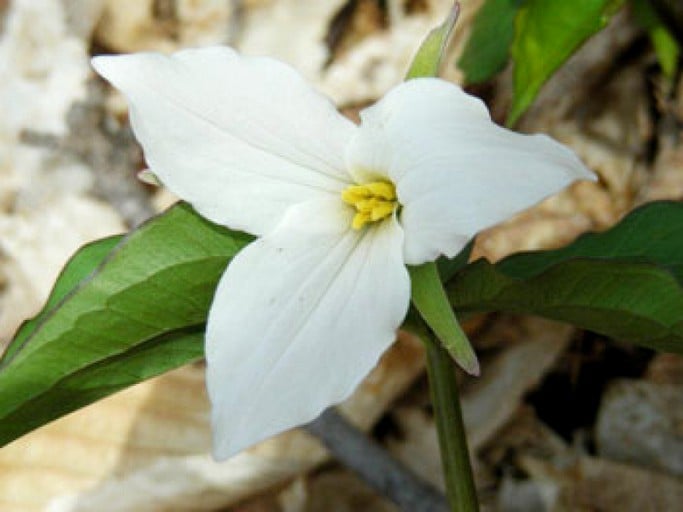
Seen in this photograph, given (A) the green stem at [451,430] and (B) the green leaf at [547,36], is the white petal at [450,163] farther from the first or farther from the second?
(B) the green leaf at [547,36]

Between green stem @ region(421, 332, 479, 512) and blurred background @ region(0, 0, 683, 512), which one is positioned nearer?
green stem @ region(421, 332, 479, 512)

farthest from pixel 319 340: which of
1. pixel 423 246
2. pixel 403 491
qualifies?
pixel 403 491

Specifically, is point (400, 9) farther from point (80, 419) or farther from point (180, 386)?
point (80, 419)

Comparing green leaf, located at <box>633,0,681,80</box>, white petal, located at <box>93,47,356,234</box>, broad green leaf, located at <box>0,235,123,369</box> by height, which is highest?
white petal, located at <box>93,47,356,234</box>

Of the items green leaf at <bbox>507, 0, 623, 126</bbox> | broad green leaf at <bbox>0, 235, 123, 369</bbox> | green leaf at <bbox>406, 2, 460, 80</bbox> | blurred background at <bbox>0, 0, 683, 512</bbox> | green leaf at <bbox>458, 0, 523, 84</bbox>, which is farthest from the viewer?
blurred background at <bbox>0, 0, 683, 512</bbox>

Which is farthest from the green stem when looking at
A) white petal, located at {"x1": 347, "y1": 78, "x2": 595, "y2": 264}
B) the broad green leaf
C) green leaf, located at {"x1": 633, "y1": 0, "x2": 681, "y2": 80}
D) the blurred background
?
green leaf, located at {"x1": 633, "y1": 0, "x2": 681, "y2": 80}

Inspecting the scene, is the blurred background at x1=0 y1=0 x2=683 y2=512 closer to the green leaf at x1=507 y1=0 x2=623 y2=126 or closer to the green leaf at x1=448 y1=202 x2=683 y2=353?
the green leaf at x1=507 y1=0 x2=623 y2=126

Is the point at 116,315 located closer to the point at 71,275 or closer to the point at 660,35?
the point at 71,275

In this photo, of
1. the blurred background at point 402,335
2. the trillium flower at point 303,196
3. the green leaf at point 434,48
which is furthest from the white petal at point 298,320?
the blurred background at point 402,335
